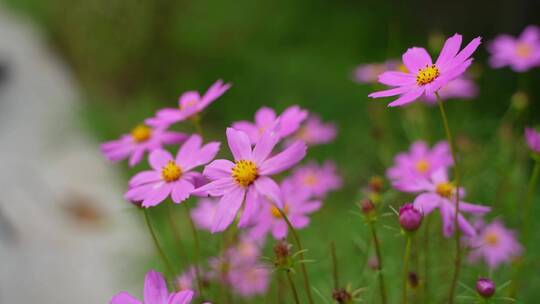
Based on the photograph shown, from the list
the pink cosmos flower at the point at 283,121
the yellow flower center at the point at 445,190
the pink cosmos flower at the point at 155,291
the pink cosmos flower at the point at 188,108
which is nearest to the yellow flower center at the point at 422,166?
the yellow flower center at the point at 445,190

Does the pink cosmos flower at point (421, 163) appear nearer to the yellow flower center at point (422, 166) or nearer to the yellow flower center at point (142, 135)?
the yellow flower center at point (422, 166)

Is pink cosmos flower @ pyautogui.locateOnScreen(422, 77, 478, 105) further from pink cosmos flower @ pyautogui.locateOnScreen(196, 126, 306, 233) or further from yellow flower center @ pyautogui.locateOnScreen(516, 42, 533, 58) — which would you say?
pink cosmos flower @ pyautogui.locateOnScreen(196, 126, 306, 233)

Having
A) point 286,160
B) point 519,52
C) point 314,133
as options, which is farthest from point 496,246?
point 286,160

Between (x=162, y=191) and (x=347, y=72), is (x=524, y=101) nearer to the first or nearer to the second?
(x=162, y=191)

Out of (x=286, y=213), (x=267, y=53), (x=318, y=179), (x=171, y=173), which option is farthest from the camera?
(x=267, y=53)

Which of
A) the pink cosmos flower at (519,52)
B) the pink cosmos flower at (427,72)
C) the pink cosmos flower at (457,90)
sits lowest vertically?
the pink cosmos flower at (427,72)

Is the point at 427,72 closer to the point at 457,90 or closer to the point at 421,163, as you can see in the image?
the point at 421,163

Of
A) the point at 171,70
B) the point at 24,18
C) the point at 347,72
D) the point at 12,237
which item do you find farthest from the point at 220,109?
the point at 24,18
